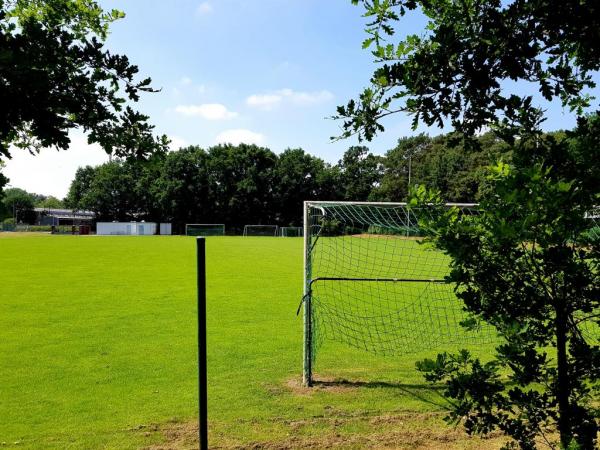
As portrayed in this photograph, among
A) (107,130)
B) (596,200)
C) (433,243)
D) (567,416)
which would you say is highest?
(107,130)

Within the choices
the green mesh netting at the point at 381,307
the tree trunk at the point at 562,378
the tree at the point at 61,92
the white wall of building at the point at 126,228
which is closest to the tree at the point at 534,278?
the tree trunk at the point at 562,378

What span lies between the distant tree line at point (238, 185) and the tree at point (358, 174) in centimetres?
148

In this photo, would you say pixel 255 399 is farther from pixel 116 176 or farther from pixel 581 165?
pixel 116 176

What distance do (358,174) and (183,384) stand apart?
67.8 m

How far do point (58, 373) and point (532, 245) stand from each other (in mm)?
6053

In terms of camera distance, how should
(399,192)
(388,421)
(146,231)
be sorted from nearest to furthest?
1. (388,421)
2. (146,231)
3. (399,192)

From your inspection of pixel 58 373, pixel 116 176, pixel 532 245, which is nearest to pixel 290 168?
pixel 116 176

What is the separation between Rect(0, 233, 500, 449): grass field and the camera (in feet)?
14.6

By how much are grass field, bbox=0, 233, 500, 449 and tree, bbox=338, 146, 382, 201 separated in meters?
60.3

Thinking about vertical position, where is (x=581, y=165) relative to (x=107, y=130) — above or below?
below

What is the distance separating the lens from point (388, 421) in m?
4.80

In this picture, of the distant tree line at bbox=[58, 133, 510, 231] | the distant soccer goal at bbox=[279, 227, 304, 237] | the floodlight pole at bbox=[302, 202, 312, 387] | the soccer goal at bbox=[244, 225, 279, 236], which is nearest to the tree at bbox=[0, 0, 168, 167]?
the floodlight pole at bbox=[302, 202, 312, 387]

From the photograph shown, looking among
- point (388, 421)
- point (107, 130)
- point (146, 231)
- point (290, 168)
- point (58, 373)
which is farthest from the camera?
point (290, 168)

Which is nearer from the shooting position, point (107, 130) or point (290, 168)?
point (107, 130)
